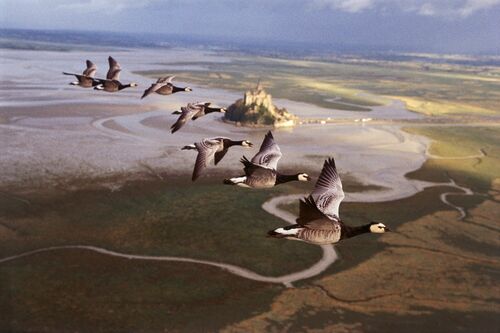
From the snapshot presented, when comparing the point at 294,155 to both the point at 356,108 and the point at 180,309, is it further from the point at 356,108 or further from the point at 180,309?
the point at 356,108

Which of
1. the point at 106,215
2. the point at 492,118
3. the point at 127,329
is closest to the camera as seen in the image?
the point at 127,329

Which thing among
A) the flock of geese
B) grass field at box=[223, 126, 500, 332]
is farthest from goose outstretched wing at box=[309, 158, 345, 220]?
grass field at box=[223, 126, 500, 332]

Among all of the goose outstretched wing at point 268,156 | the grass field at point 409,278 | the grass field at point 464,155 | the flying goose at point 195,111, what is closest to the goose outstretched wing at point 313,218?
the goose outstretched wing at point 268,156

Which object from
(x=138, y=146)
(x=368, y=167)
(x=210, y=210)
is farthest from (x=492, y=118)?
(x=210, y=210)

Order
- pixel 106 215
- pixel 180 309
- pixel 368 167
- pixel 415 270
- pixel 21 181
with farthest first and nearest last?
pixel 368 167, pixel 21 181, pixel 106 215, pixel 415 270, pixel 180 309

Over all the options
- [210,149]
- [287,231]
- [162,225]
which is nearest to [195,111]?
[210,149]
